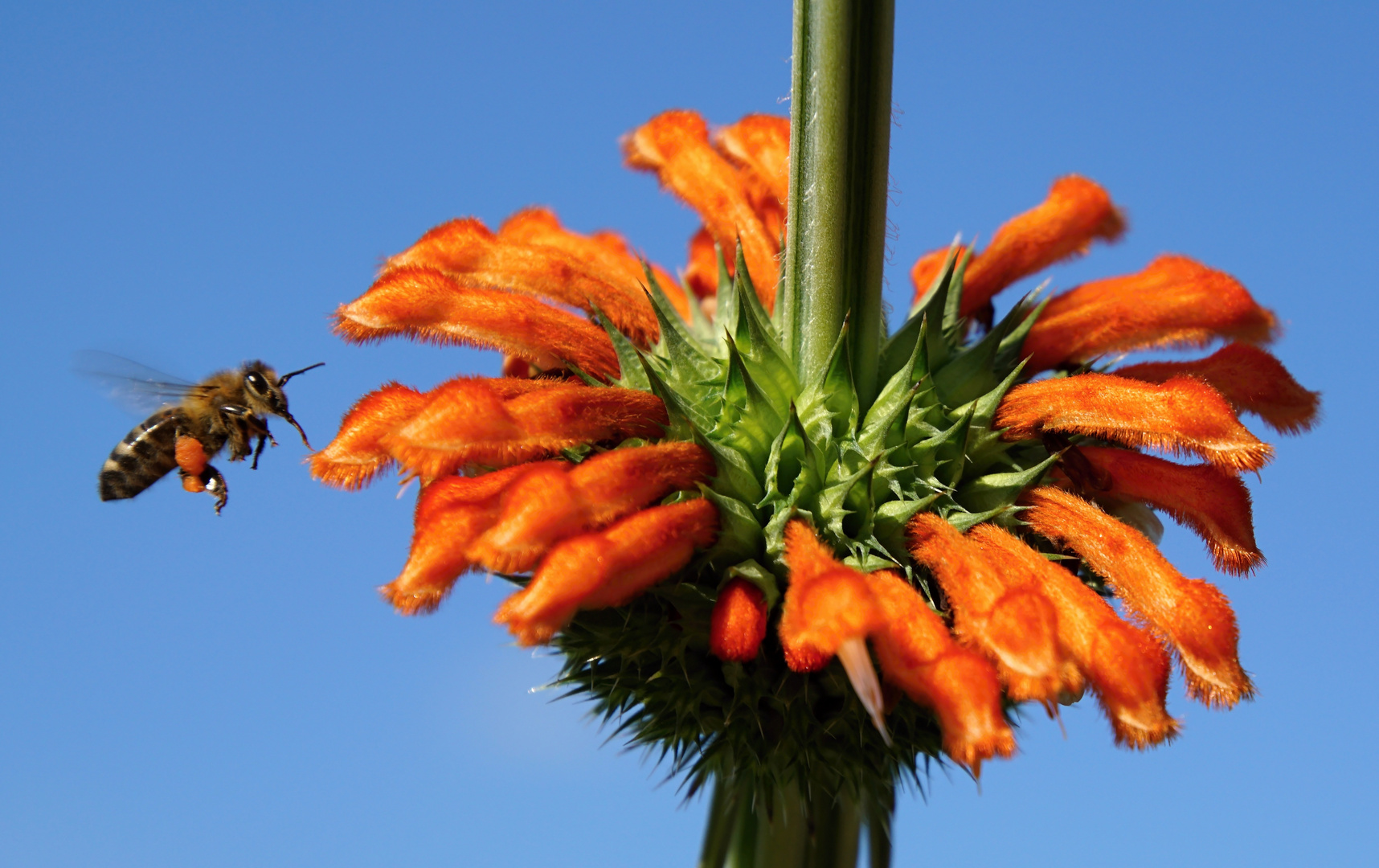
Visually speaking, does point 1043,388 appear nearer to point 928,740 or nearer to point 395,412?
point 928,740

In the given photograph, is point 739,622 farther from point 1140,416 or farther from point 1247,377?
point 1247,377

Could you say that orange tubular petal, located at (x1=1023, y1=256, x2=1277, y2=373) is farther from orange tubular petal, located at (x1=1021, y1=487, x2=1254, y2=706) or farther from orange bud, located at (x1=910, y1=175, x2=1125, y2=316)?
orange tubular petal, located at (x1=1021, y1=487, x2=1254, y2=706)

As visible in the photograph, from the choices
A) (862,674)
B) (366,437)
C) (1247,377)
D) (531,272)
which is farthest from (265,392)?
(1247,377)

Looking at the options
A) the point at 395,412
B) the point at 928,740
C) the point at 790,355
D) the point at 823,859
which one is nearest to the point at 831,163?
the point at 790,355

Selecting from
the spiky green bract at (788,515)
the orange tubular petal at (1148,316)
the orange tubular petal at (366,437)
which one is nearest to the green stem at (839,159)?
the spiky green bract at (788,515)

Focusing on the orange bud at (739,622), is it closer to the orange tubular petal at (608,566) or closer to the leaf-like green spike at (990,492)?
the orange tubular petal at (608,566)
